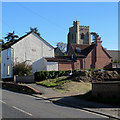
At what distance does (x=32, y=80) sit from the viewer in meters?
30.7

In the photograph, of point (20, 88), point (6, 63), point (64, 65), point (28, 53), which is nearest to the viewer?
point (20, 88)

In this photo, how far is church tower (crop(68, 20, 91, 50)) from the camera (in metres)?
99.9

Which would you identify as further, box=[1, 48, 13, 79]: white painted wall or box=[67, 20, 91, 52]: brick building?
box=[67, 20, 91, 52]: brick building

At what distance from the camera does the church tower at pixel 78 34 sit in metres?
99.9

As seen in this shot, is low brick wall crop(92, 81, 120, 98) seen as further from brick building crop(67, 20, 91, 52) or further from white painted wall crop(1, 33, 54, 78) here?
brick building crop(67, 20, 91, 52)

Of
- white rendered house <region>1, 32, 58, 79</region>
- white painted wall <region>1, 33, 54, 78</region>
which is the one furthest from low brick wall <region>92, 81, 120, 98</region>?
white painted wall <region>1, 33, 54, 78</region>

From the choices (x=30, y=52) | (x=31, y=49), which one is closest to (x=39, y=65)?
(x=30, y=52)

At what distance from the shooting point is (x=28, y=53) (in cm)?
4219

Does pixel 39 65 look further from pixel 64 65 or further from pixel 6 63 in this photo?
pixel 6 63

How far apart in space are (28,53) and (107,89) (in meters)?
29.2

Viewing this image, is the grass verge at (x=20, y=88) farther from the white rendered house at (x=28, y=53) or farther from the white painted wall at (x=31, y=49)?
the white painted wall at (x=31, y=49)

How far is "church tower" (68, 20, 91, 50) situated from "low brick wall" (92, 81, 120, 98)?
278 feet

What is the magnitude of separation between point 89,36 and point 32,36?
6168cm

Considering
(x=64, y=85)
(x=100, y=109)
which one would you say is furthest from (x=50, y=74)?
(x=100, y=109)
